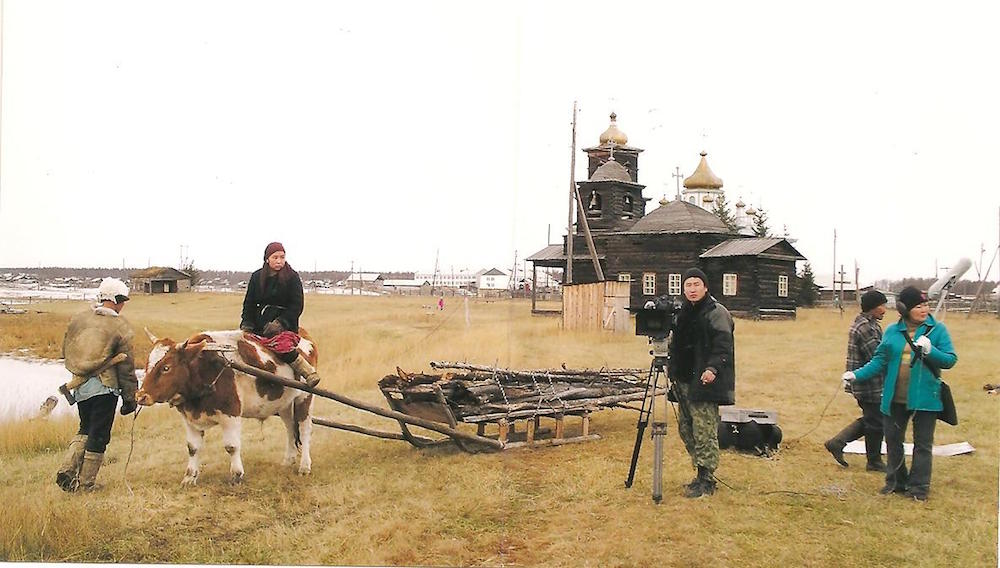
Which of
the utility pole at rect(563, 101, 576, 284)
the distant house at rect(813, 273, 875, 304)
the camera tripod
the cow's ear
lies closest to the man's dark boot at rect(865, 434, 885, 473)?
the distant house at rect(813, 273, 875, 304)

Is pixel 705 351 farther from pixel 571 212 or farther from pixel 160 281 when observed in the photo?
pixel 160 281

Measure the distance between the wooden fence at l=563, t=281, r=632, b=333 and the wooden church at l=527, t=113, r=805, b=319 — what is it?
0.07 meters

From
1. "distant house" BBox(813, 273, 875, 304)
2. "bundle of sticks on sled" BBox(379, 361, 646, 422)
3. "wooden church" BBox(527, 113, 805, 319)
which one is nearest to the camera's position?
"bundle of sticks on sled" BBox(379, 361, 646, 422)

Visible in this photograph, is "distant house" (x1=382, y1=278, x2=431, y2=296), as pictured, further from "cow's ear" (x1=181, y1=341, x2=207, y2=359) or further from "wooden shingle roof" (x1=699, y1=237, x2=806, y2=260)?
"wooden shingle roof" (x1=699, y1=237, x2=806, y2=260)

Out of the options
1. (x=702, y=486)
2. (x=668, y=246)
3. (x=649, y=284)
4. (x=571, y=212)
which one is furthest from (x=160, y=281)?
(x=702, y=486)

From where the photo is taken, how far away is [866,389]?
491 centimetres

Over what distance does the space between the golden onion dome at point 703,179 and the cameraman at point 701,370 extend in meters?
1.25

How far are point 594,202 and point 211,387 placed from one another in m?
2.79

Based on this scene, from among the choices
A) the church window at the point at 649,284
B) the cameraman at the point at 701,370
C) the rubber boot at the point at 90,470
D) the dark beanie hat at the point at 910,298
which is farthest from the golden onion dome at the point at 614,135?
the rubber boot at the point at 90,470

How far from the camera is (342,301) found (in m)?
5.35

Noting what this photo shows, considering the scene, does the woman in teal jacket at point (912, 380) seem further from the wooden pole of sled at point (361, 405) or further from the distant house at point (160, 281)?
the distant house at point (160, 281)

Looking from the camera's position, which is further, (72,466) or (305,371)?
(305,371)

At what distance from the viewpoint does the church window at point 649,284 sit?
5.53 metres

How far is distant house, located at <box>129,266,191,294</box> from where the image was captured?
16.6 feet
